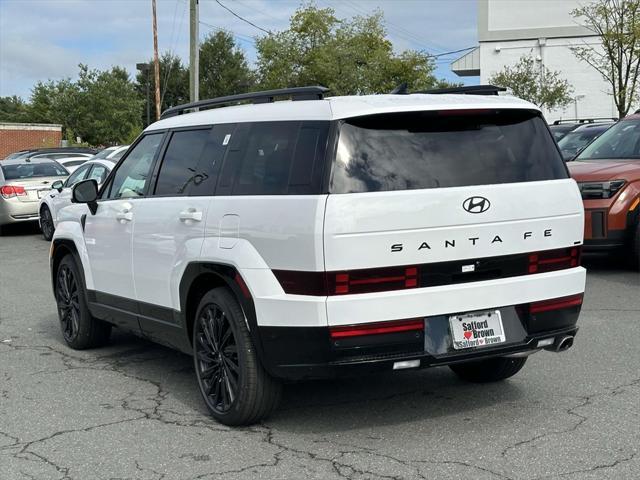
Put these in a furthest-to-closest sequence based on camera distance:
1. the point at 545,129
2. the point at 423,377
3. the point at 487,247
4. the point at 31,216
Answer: the point at 31,216 → the point at 423,377 → the point at 545,129 → the point at 487,247

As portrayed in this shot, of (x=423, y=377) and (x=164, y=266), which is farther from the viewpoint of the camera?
(x=423, y=377)

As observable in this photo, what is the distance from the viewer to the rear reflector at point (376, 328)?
4582 millimetres

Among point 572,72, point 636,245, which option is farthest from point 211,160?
point 572,72

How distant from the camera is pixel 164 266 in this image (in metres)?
5.81

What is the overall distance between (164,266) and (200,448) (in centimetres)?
138

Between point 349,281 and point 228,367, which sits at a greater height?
point 349,281

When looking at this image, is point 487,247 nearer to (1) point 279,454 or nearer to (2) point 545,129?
(2) point 545,129

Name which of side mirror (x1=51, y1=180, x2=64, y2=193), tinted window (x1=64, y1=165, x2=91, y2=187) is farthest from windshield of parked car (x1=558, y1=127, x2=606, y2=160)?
side mirror (x1=51, y1=180, x2=64, y2=193)

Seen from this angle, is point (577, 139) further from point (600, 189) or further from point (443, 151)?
point (443, 151)

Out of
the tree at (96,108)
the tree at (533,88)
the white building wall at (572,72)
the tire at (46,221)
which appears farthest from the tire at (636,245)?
the tree at (96,108)

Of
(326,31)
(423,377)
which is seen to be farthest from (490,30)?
(423,377)

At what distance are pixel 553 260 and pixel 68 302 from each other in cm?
430

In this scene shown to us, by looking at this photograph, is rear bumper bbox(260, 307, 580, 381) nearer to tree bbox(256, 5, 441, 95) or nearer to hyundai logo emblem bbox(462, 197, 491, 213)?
hyundai logo emblem bbox(462, 197, 491, 213)

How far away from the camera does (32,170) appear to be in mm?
19219
